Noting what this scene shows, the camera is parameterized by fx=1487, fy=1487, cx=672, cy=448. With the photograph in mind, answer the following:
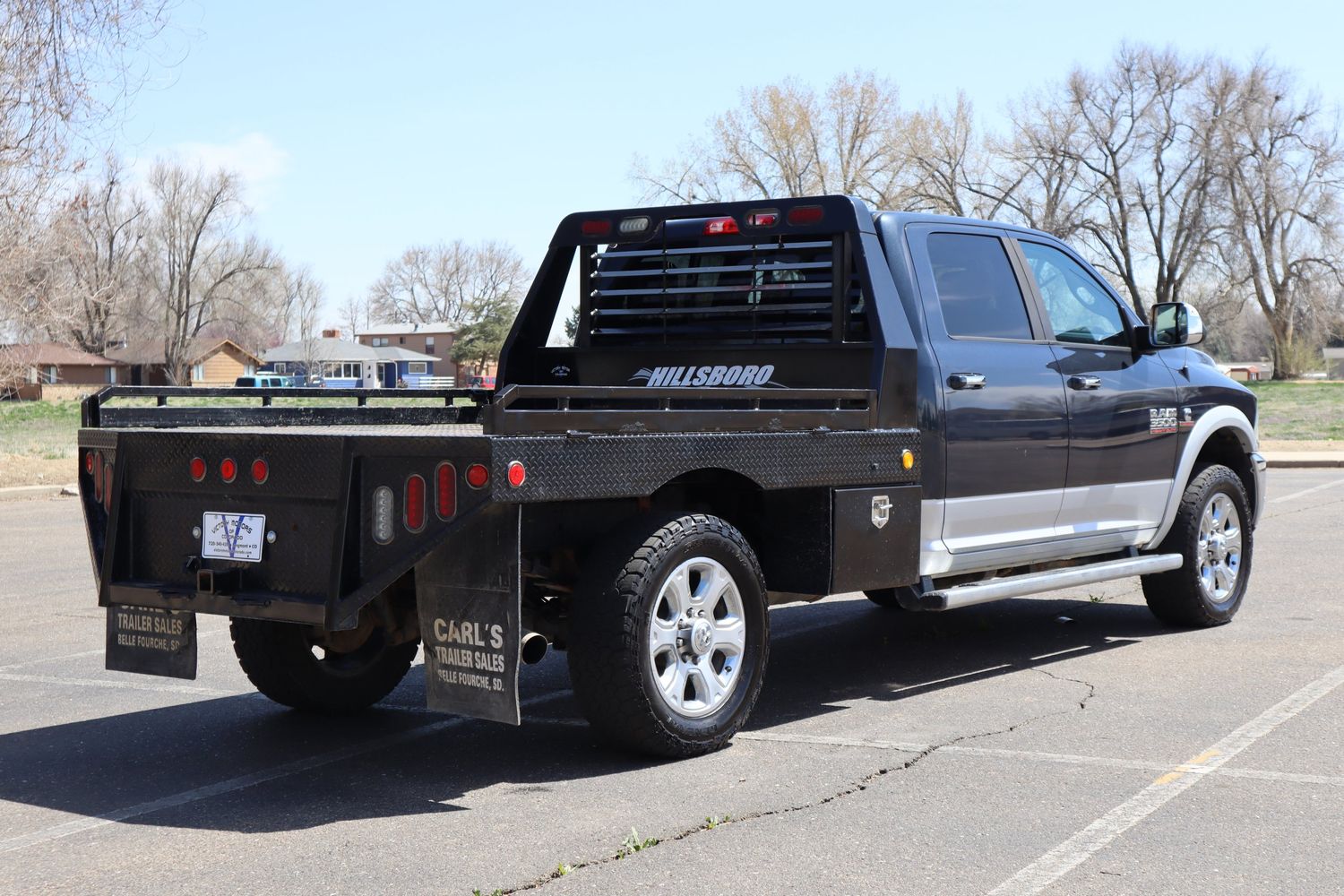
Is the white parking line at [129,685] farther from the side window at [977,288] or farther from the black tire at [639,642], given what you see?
the side window at [977,288]

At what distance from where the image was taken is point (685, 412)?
5336 millimetres

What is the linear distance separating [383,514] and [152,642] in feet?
4.54

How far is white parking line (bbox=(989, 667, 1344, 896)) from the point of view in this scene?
407 centimetres

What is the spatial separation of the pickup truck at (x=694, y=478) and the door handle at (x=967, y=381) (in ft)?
0.04

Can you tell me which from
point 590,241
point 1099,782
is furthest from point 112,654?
point 1099,782

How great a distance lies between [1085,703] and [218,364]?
109 m

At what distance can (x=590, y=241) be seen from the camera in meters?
7.37

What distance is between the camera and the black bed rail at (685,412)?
15.7 ft

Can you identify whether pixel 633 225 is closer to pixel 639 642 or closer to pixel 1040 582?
pixel 1040 582

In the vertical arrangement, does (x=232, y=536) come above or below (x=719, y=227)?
below

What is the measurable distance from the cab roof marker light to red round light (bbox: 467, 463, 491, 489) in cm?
279

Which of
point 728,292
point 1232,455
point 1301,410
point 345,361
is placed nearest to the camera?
point 728,292

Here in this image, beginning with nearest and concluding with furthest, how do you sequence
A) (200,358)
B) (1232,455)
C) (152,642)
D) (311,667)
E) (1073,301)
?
(152,642), (311,667), (1073,301), (1232,455), (200,358)

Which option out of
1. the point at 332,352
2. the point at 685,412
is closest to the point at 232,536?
the point at 685,412
